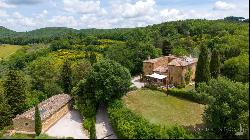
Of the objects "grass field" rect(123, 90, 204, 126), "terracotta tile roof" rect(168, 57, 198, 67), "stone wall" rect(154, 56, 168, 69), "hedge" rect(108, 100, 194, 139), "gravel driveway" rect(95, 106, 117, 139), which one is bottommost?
"gravel driveway" rect(95, 106, 117, 139)

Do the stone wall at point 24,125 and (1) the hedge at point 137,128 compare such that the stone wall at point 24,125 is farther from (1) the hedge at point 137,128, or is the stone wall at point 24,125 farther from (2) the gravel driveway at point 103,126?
(1) the hedge at point 137,128

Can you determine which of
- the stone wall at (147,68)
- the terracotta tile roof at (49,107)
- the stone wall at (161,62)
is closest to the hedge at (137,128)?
the terracotta tile roof at (49,107)

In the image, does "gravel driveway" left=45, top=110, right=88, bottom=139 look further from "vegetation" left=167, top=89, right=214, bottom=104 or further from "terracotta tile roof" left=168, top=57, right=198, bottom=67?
"terracotta tile roof" left=168, top=57, right=198, bottom=67

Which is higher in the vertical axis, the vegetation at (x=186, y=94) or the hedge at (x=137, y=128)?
the hedge at (x=137, y=128)

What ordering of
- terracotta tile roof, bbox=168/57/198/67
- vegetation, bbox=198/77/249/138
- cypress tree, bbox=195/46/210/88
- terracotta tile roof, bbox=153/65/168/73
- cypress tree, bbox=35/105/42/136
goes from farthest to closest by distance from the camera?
1. terracotta tile roof, bbox=153/65/168/73
2. terracotta tile roof, bbox=168/57/198/67
3. cypress tree, bbox=195/46/210/88
4. cypress tree, bbox=35/105/42/136
5. vegetation, bbox=198/77/249/138

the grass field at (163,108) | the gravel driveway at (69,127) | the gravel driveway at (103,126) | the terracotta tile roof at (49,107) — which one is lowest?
the gravel driveway at (69,127)

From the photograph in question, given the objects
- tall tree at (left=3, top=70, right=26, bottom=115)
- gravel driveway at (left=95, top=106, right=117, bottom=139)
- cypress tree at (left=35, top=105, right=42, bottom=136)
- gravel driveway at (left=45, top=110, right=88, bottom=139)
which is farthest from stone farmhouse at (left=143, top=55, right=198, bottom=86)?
cypress tree at (left=35, top=105, right=42, bottom=136)

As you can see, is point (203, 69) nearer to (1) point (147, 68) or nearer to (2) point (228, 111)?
(1) point (147, 68)
